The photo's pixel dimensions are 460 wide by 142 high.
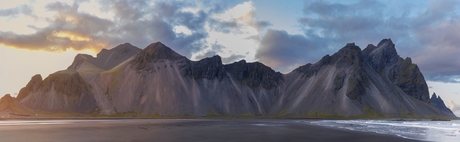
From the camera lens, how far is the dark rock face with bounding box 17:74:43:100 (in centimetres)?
19088

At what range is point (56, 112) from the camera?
175 metres

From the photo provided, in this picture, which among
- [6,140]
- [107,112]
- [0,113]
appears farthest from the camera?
[107,112]

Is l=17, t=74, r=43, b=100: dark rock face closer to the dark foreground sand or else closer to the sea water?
the dark foreground sand

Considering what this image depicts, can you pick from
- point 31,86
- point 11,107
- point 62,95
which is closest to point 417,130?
point 11,107

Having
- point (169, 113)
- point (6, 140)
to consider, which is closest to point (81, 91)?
point (169, 113)

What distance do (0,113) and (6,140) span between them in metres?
136

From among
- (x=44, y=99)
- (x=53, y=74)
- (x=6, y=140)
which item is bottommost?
(x=6, y=140)

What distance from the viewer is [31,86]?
193 meters

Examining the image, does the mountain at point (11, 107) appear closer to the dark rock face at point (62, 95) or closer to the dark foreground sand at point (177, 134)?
the dark rock face at point (62, 95)

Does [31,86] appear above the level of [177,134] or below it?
above

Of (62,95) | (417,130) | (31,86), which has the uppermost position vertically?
(31,86)

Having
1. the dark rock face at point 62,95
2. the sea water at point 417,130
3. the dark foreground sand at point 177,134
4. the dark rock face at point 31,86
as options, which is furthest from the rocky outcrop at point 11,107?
the sea water at point 417,130

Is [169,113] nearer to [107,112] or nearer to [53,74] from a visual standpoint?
[107,112]

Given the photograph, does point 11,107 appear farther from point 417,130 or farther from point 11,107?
point 417,130
